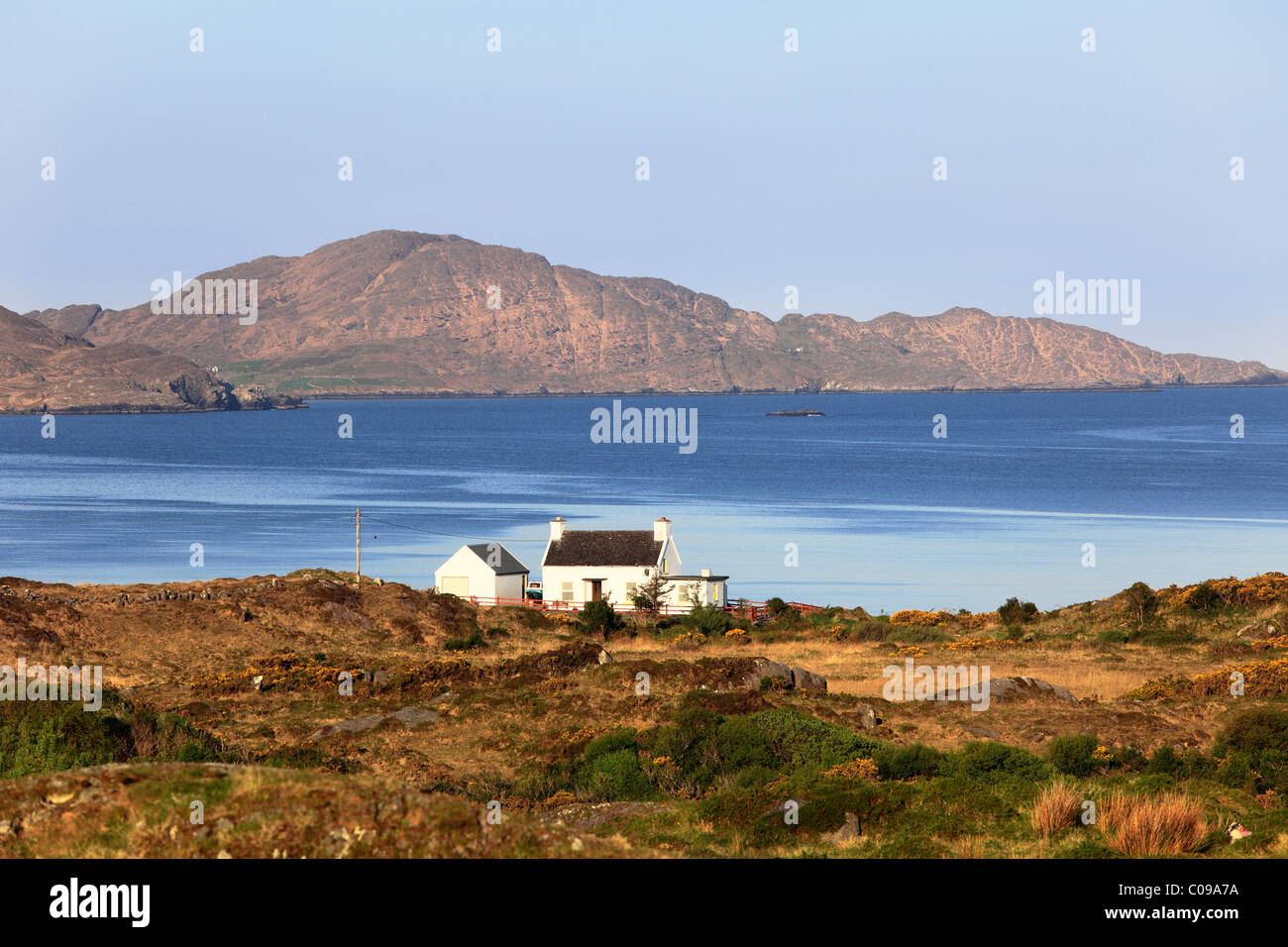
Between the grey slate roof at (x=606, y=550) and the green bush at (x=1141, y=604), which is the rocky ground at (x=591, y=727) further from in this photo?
the grey slate roof at (x=606, y=550)

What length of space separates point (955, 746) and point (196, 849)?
2080 cm

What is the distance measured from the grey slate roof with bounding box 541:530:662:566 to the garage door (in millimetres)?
4245

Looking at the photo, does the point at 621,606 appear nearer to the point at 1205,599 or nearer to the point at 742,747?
the point at 1205,599

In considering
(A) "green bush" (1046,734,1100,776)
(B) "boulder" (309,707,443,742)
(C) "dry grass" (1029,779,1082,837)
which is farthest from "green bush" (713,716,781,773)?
(B) "boulder" (309,707,443,742)

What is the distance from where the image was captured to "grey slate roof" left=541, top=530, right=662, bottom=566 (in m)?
59.6

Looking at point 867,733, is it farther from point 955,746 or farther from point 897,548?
point 897,548

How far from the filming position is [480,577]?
60812 millimetres

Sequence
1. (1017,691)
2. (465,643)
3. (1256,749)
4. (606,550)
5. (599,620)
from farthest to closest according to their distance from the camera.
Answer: (606,550)
(599,620)
(465,643)
(1017,691)
(1256,749)

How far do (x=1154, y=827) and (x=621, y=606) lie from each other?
144 ft

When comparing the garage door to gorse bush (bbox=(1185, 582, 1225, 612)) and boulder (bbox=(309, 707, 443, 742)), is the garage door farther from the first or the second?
gorse bush (bbox=(1185, 582, 1225, 612))

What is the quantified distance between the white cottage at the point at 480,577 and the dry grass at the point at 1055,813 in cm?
4560

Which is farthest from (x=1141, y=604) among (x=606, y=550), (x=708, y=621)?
(x=606, y=550)

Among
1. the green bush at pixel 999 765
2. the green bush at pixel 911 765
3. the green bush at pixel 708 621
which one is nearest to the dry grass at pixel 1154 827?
the green bush at pixel 999 765
